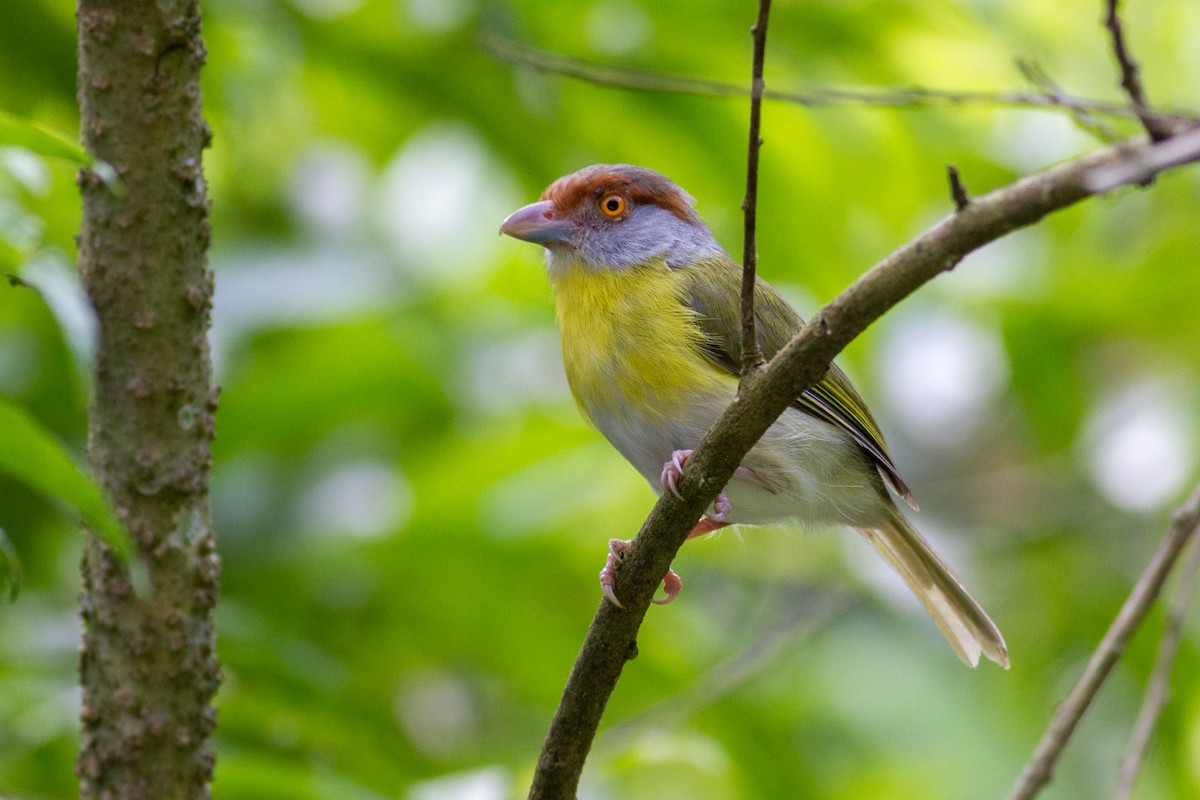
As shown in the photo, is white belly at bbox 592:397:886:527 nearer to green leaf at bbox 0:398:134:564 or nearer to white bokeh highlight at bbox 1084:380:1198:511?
white bokeh highlight at bbox 1084:380:1198:511

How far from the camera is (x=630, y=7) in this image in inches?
159

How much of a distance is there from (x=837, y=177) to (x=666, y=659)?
5.47 feet

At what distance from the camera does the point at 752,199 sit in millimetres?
1794

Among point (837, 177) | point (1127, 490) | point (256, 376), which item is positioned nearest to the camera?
point (256, 376)

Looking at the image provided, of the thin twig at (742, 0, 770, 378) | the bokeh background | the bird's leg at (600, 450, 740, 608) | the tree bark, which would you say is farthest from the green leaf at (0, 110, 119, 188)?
the bokeh background

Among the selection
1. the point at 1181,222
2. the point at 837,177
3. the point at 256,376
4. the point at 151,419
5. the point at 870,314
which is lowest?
the point at 870,314

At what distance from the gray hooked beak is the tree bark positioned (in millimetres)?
1436

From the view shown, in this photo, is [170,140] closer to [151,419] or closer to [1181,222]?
[151,419]

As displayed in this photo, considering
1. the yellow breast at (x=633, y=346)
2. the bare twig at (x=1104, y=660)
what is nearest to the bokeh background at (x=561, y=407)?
the yellow breast at (x=633, y=346)

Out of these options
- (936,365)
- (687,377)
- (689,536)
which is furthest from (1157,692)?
(936,365)

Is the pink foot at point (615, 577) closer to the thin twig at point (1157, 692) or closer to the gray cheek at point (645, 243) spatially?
the gray cheek at point (645, 243)

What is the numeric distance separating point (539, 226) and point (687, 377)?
75 centimetres

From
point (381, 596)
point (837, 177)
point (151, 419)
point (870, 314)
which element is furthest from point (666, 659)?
point (870, 314)

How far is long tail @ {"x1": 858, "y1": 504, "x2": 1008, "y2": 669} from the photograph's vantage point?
11.4 ft
